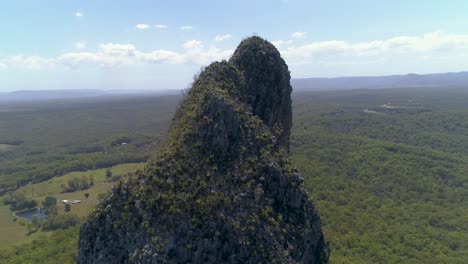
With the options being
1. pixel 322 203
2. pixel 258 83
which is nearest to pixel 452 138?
pixel 322 203

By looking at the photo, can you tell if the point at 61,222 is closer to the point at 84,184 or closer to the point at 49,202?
the point at 49,202

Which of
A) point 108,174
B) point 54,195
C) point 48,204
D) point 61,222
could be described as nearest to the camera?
point 61,222

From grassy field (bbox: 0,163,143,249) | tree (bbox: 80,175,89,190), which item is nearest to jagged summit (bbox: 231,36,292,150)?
grassy field (bbox: 0,163,143,249)

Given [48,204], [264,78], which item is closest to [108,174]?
[48,204]

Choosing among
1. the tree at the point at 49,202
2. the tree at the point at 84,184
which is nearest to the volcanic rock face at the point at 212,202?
the tree at the point at 49,202

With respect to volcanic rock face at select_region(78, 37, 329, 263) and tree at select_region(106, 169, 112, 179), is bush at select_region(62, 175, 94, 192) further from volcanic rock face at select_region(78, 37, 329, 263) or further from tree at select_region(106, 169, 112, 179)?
volcanic rock face at select_region(78, 37, 329, 263)

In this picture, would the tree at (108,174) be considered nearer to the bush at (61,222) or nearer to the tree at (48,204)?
the tree at (48,204)
